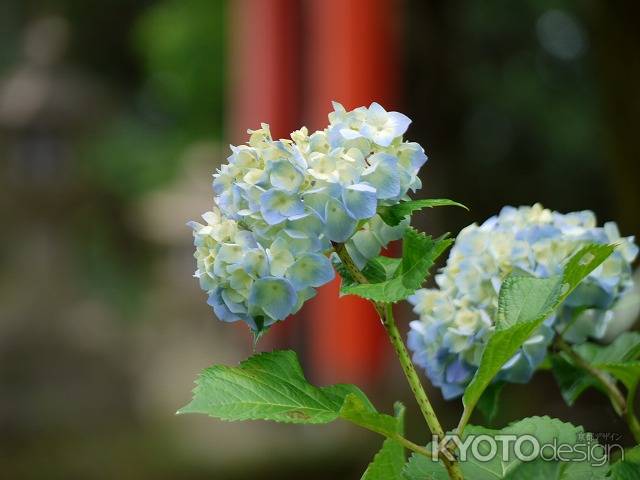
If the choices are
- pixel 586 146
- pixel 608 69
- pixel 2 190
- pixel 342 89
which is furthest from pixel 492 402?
pixel 2 190

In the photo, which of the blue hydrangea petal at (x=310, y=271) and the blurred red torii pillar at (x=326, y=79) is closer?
the blue hydrangea petal at (x=310, y=271)

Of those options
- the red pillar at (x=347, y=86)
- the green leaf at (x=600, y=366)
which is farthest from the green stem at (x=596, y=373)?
the red pillar at (x=347, y=86)

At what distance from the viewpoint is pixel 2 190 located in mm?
6516

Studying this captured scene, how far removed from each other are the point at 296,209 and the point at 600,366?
223 mm

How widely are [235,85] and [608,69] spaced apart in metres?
3.00

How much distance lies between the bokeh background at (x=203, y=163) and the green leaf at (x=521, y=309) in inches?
52.4

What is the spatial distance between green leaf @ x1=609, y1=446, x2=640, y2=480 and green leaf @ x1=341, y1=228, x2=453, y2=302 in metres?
0.11

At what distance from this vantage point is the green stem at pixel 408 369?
0.39 metres

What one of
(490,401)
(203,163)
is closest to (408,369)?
(490,401)

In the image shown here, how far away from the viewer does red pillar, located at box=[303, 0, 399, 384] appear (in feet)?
9.27

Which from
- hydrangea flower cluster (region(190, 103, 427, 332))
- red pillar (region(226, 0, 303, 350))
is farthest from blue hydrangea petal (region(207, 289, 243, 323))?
red pillar (region(226, 0, 303, 350))

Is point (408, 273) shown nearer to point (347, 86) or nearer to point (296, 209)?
point (296, 209)

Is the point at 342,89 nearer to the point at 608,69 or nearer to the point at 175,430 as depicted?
the point at 608,69

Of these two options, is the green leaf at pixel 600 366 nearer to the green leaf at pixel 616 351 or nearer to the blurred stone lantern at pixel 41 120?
the green leaf at pixel 616 351
